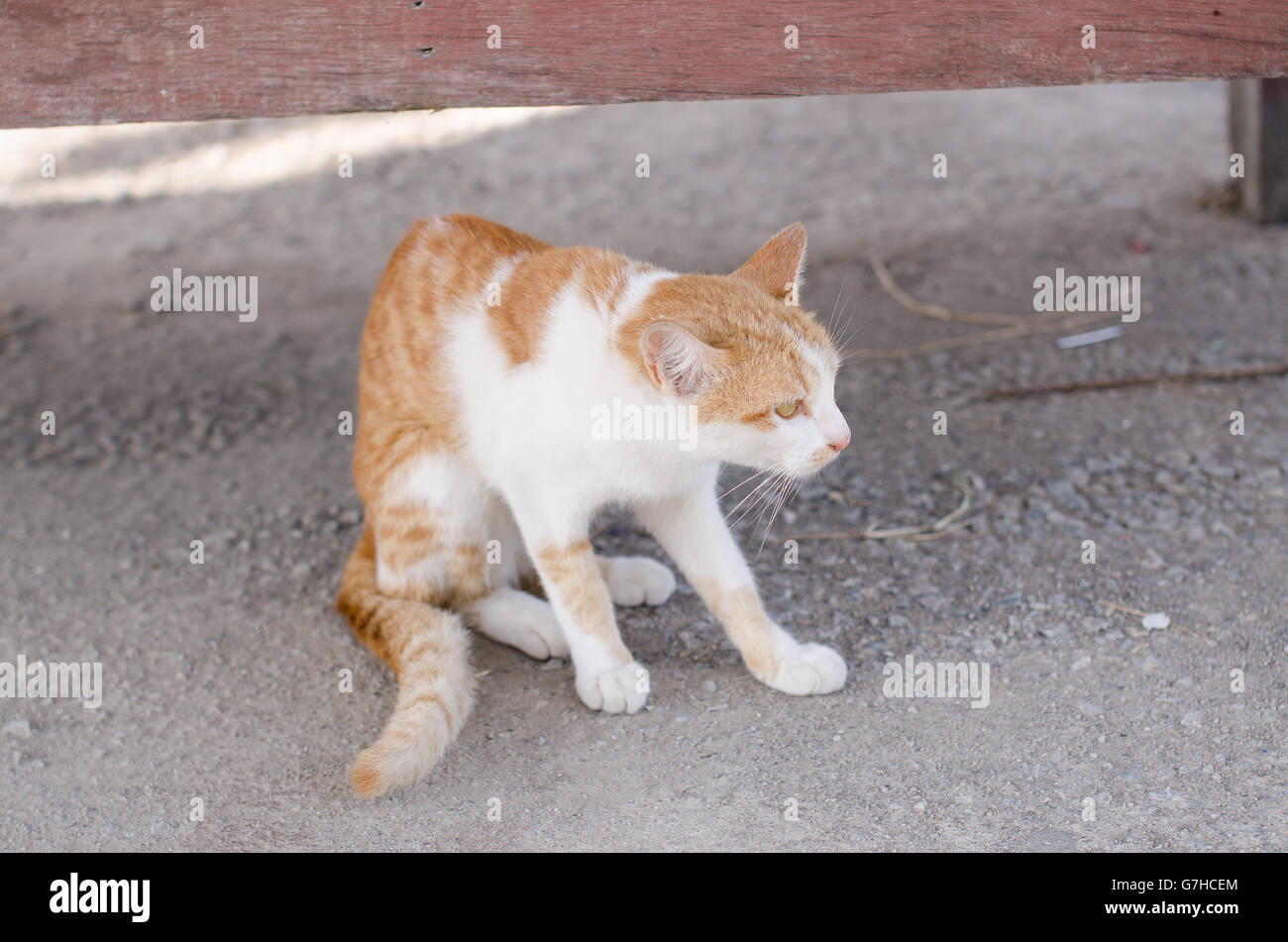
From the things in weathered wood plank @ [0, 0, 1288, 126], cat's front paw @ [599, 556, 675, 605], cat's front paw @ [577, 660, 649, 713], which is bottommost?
cat's front paw @ [577, 660, 649, 713]

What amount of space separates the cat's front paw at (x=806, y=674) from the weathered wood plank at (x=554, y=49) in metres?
1.28

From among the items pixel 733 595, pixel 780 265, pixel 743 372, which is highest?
pixel 780 265

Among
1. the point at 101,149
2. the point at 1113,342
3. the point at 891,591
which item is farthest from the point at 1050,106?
the point at 101,149

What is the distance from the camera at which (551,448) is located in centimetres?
256

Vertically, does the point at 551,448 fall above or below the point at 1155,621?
above

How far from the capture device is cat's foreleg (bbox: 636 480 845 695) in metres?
2.77

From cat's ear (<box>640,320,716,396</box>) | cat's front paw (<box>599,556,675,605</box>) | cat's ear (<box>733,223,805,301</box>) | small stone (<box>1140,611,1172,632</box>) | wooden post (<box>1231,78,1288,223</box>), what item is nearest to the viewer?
cat's ear (<box>640,320,716,396</box>)

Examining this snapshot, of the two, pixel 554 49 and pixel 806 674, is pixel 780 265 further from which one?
pixel 806 674

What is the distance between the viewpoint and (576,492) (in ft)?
8.63

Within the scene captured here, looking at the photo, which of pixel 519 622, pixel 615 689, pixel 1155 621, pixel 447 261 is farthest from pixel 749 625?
pixel 447 261

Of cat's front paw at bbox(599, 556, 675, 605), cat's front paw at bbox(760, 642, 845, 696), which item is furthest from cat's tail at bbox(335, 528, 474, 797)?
cat's front paw at bbox(760, 642, 845, 696)

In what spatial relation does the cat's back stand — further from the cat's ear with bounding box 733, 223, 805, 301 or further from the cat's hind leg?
the cat's hind leg

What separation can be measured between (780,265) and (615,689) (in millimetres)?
1001

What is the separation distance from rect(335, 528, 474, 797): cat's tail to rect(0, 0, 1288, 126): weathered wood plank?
1.16 meters
